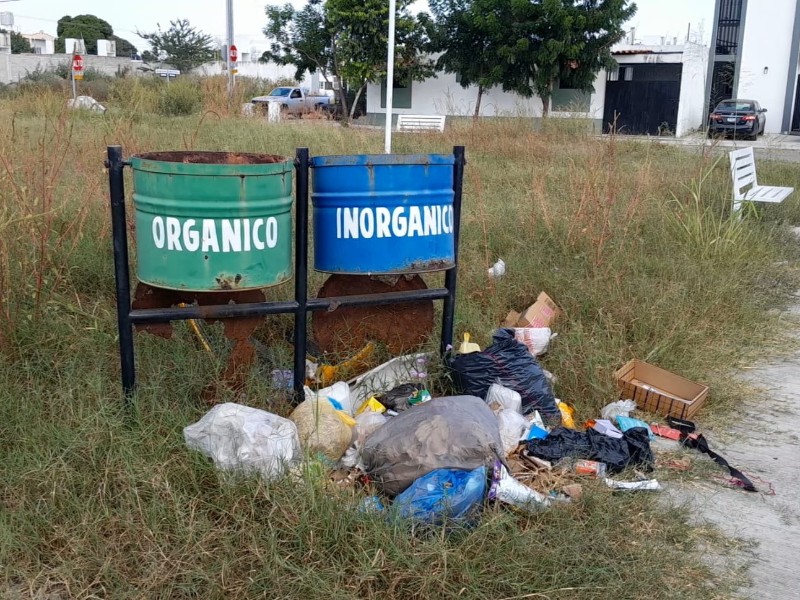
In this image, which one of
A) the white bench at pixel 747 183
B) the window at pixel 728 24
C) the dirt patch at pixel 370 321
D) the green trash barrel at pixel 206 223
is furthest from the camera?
the window at pixel 728 24

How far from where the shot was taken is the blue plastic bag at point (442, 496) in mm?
2357

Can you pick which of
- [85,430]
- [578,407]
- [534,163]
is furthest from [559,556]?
[534,163]

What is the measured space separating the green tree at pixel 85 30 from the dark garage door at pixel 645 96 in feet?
166

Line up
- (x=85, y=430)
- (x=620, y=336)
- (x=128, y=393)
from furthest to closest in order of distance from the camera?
1. (x=620, y=336)
2. (x=128, y=393)
3. (x=85, y=430)

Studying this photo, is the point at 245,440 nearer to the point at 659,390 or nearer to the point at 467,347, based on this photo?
the point at 467,347

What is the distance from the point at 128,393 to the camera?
9.39ft

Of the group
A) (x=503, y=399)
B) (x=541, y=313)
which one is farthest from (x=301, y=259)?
(x=541, y=313)

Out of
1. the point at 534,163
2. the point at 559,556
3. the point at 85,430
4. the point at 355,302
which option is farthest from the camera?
the point at 534,163

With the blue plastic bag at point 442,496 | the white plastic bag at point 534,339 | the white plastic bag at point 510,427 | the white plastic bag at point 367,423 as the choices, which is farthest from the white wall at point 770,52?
the blue plastic bag at point 442,496

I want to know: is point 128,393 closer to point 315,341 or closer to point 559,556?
point 315,341

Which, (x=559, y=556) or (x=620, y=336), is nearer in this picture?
(x=559, y=556)

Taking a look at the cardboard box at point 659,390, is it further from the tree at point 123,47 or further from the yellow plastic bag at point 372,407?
the tree at point 123,47

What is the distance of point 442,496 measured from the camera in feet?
7.81

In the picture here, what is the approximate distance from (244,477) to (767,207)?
7.83m
